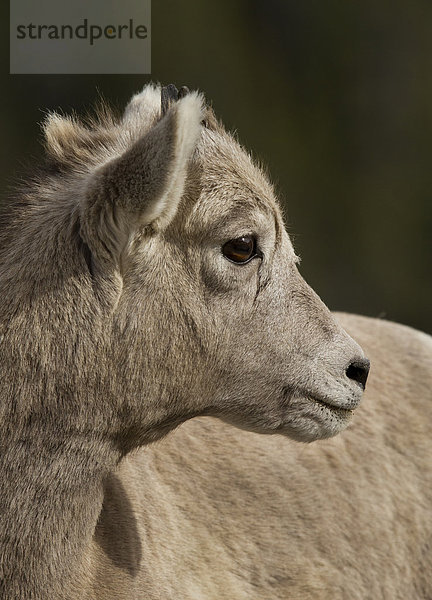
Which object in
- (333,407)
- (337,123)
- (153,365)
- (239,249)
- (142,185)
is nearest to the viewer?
(142,185)

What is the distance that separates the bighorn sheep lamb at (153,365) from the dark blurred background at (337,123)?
24.3 ft

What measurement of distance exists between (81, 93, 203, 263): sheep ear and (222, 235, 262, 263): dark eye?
0.32m

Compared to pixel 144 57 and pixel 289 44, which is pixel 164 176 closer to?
pixel 144 57

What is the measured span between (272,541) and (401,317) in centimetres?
738

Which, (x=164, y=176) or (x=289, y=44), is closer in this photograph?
(x=164, y=176)

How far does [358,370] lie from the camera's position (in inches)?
164

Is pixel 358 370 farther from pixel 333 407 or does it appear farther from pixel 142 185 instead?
pixel 142 185

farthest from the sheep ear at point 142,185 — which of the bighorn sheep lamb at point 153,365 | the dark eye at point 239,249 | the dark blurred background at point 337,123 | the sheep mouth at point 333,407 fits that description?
the dark blurred background at point 337,123

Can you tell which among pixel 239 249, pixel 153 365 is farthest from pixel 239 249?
pixel 153 365

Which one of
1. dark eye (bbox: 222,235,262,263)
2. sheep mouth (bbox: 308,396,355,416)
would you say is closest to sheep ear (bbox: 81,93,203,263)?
dark eye (bbox: 222,235,262,263)

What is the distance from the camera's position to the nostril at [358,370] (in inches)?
162

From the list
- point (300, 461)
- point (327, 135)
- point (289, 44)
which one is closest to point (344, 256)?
point (327, 135)

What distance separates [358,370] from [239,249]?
0.74 m

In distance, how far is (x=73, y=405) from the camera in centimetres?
363
